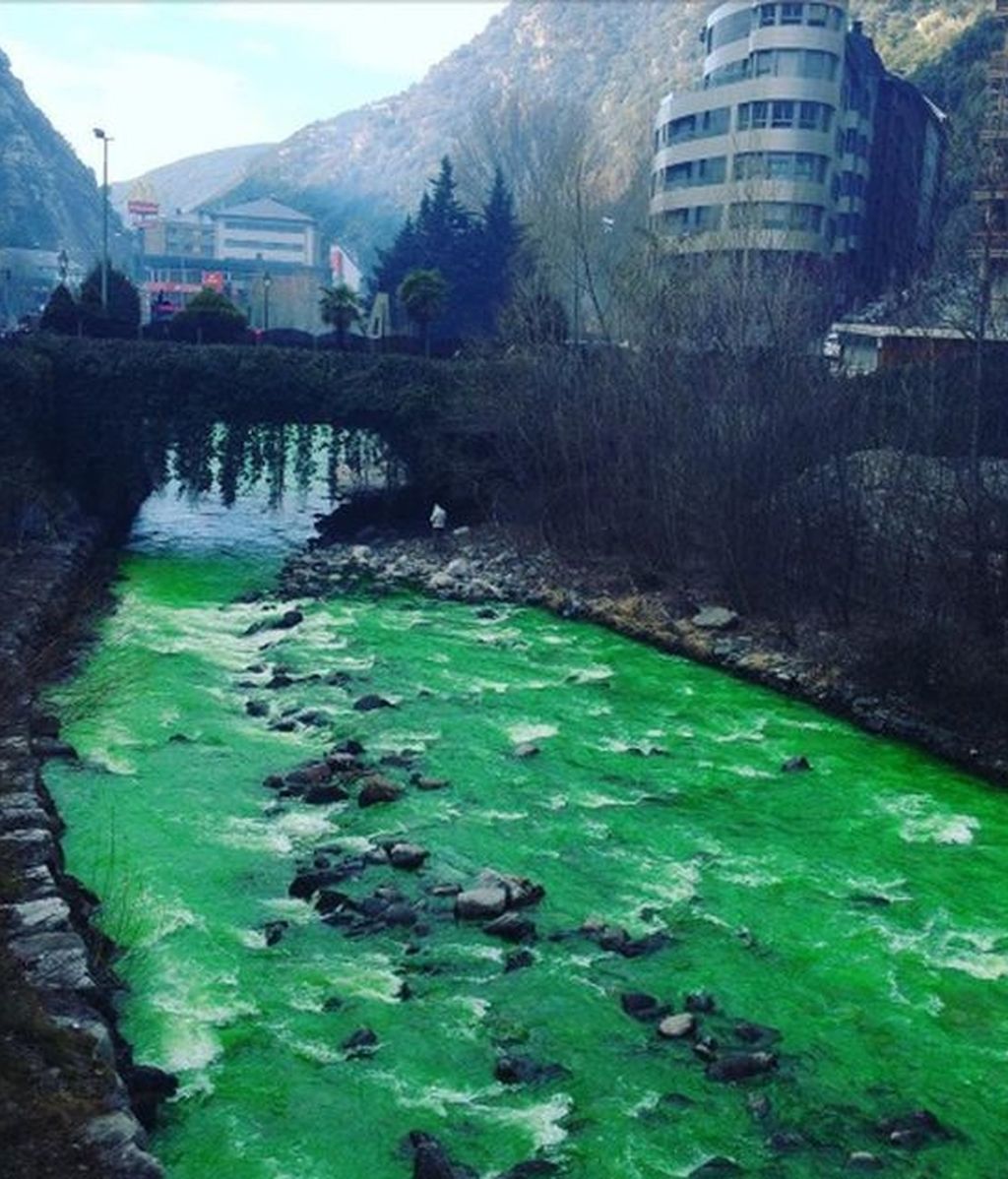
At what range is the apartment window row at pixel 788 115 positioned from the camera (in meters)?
56.5

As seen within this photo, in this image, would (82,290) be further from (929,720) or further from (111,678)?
(929,720)

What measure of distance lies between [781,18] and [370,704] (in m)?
49.0

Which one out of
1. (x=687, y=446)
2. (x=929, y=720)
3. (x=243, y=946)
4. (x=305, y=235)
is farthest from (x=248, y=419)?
(x=305, y=235)

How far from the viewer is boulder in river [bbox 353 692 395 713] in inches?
841

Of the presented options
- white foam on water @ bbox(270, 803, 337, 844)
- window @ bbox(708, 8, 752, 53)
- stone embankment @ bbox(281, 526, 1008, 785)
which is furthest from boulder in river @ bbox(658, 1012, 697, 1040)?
window @ bbox(708, 8, 752, 53)

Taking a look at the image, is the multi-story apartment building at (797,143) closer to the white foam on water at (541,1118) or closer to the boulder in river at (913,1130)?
the boulder in river at (913,1130)

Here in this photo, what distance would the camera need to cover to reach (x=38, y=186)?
458 ft

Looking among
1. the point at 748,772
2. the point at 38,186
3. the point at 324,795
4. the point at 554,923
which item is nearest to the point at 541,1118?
the point at 554,923

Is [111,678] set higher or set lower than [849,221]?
lower

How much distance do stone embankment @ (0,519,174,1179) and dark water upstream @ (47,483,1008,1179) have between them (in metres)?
0.47

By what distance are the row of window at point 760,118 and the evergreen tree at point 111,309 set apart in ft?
101

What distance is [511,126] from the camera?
83688mm

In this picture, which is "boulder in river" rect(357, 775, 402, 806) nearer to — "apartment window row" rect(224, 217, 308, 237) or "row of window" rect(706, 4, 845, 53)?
"row of window" rect(706, 4, 845, 53)

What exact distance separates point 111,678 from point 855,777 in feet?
45.9
